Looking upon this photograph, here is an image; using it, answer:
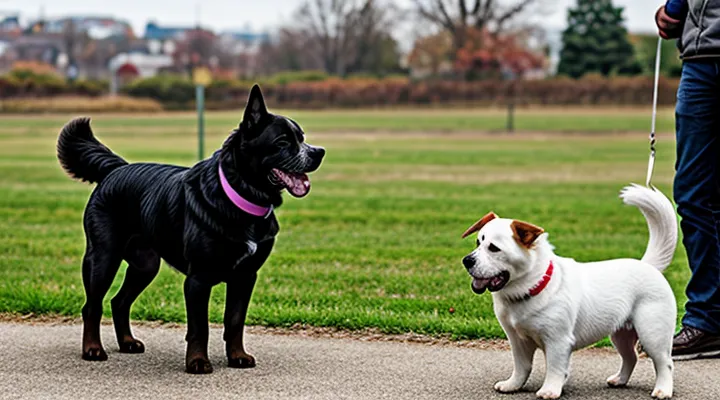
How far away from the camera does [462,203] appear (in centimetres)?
1777

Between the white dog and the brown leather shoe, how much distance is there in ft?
2.80

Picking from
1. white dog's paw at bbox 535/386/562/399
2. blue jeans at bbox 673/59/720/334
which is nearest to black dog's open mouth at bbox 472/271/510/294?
white dog's paw at bbox 535/386/562/399

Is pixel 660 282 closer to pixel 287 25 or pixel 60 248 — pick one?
pixel 60 248

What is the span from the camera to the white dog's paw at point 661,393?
558cm

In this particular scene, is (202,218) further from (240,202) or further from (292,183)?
(292,183)

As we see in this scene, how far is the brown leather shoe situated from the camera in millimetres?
6539

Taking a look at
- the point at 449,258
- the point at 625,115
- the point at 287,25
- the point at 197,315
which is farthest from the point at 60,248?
the point at 287,25

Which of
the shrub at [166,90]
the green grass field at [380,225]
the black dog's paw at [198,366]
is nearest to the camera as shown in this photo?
the black dog's paw at [198,366]

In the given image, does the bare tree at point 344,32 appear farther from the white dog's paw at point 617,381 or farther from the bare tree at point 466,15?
the white dog's paw at point 617,381

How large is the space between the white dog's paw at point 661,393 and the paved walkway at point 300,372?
2.7 inches

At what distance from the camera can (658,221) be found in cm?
584

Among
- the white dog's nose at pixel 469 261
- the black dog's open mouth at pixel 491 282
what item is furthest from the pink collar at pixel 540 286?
the white dog's nose at pixel 469 261

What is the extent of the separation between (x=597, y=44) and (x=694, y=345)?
221 ft

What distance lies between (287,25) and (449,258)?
9074 cm
